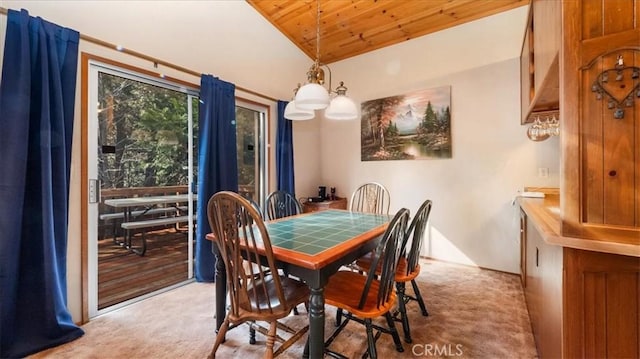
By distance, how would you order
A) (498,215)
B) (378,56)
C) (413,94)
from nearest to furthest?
(498,215), (413,94), (378,56)

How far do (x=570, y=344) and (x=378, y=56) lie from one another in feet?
12.4

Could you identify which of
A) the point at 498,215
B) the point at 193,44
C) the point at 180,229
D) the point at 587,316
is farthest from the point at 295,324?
the point at 193,44

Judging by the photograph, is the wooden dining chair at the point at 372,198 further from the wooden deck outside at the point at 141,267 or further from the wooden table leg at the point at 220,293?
the wooden deck outside at the point at 141,267

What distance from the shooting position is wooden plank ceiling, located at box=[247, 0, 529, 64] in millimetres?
2996

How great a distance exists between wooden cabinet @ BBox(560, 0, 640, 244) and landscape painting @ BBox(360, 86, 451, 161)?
246 centimetres

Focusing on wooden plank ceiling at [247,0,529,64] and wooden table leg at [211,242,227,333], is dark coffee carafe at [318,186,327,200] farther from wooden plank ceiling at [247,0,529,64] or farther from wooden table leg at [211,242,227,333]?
wooden table leg at [211,242,227,333]

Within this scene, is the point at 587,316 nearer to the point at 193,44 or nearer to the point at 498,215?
the point at 498,215

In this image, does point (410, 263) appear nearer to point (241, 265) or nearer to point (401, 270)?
point (401, 270)

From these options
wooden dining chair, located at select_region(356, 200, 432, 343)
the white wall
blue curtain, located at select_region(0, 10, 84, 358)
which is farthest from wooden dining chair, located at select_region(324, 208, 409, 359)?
the white wall

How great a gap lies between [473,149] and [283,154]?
2452 mm

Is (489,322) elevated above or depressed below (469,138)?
below

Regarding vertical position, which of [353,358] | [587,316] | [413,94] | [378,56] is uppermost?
[378,56]

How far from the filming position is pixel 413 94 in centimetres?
360

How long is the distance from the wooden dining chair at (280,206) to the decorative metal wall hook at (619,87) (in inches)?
94.7
